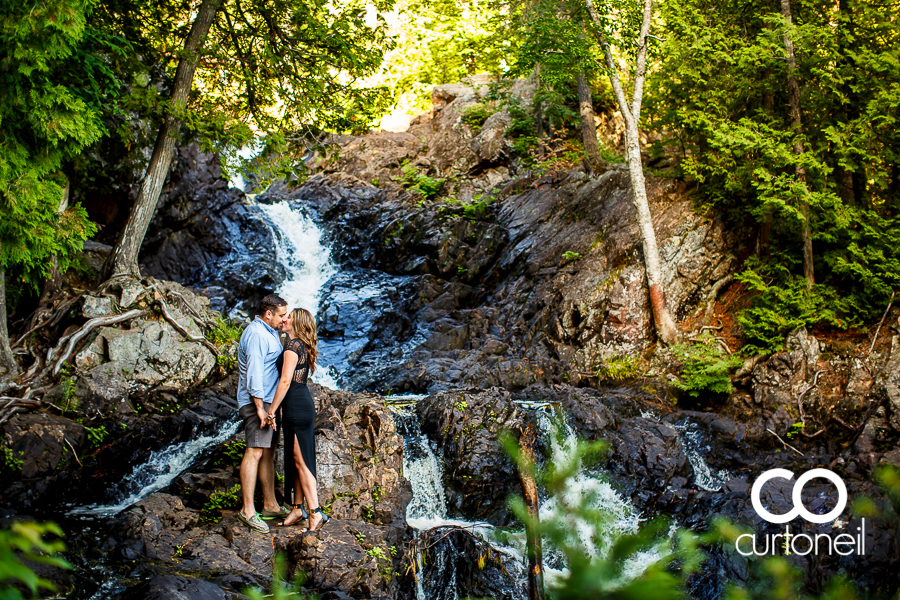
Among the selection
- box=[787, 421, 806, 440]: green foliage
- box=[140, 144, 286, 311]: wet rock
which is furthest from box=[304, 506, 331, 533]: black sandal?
box=[140, 144, 286, 311]: wet rock

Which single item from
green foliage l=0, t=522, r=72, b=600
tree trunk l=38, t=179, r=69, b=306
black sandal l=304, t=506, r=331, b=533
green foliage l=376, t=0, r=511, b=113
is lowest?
black sandal l=304, t=506, r=331, b=533

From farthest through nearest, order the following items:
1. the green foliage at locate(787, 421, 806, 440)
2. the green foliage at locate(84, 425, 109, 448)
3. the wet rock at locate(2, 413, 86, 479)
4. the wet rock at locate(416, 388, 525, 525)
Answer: the green foliage at locate(787, 421, 806, 440)
the wet rock at locate(416, 388, 525, 525)
the green foliage at locate(84, 425, 109, 448)
the wet rock at locate(2, 413, 86, 479)

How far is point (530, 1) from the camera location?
19.9 metres

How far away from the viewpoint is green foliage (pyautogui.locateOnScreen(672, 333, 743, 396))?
10.0 metres

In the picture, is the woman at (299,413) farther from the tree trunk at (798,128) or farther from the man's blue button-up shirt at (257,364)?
the tree trunk at (798,128)

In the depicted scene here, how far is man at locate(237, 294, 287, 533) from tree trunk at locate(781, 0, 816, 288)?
30.8 feet

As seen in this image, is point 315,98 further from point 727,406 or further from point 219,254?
point 727,406

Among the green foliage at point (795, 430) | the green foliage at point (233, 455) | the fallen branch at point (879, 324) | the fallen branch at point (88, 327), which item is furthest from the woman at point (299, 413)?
the fallen branch at point (879, 324)

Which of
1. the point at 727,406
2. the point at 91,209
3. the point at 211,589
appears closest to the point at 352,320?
the point at 91,209

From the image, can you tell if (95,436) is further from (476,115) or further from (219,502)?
(476,115)

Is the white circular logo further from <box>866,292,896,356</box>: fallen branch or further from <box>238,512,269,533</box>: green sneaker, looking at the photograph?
<box>238,512,269,533</box>: green sneaker

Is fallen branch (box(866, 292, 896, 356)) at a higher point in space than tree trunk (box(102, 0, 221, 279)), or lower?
lower

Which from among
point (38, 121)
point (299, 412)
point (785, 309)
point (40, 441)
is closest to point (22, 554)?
point (299, 412)

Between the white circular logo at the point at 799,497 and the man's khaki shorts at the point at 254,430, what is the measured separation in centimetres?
624
